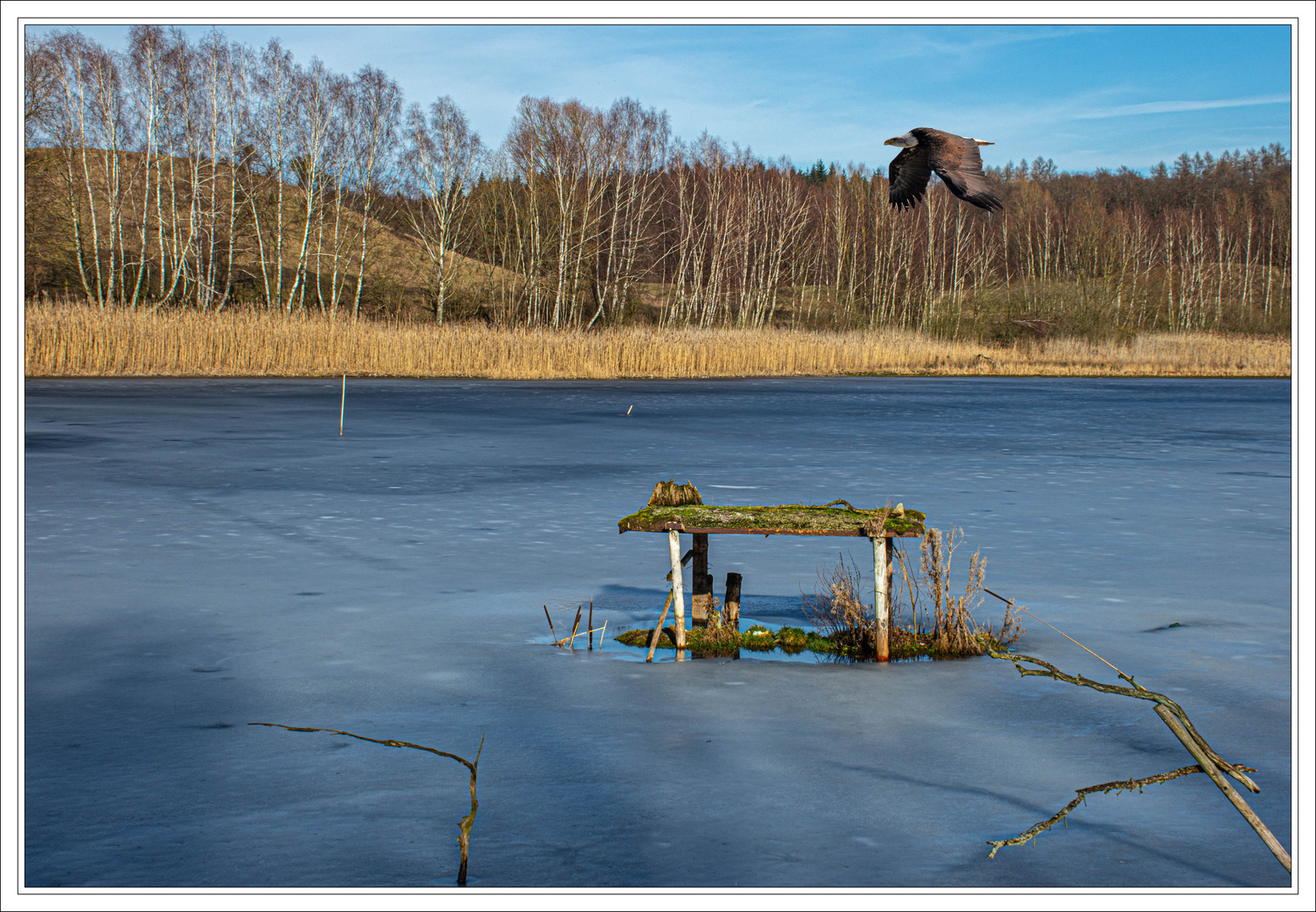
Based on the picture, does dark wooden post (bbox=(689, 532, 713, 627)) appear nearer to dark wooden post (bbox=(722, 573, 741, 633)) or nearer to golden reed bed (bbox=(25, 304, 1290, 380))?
dark wooden post (bbox=(722, 573, 741, 633))

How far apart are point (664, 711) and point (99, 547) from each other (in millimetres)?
4859

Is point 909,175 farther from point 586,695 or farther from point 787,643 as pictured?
point 586,695

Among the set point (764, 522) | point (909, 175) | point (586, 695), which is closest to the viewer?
point (586, 695)

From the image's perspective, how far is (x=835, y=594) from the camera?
5941mm

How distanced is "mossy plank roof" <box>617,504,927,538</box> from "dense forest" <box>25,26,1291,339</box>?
2614 cm

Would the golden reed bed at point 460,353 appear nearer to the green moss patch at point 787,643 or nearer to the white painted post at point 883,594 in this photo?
the green moss patch at point 787,643

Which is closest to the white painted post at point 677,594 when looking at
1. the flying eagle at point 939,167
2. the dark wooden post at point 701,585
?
the dark wooden post at point 701,585

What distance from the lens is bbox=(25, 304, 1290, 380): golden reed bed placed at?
83.4ft

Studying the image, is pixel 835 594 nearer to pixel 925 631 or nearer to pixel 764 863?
pixel 925 631

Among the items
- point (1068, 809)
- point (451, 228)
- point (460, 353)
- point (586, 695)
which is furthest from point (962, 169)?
Answer: point (451, 228)

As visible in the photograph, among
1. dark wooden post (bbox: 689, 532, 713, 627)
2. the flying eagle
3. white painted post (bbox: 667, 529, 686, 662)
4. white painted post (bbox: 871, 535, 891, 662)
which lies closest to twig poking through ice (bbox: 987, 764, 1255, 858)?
white painted post (bbox: 871, 535, 891, 662)

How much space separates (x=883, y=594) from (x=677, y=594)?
903 mm

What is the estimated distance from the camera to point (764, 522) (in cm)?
563

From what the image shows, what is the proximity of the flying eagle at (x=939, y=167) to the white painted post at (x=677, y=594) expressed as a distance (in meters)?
2.09
